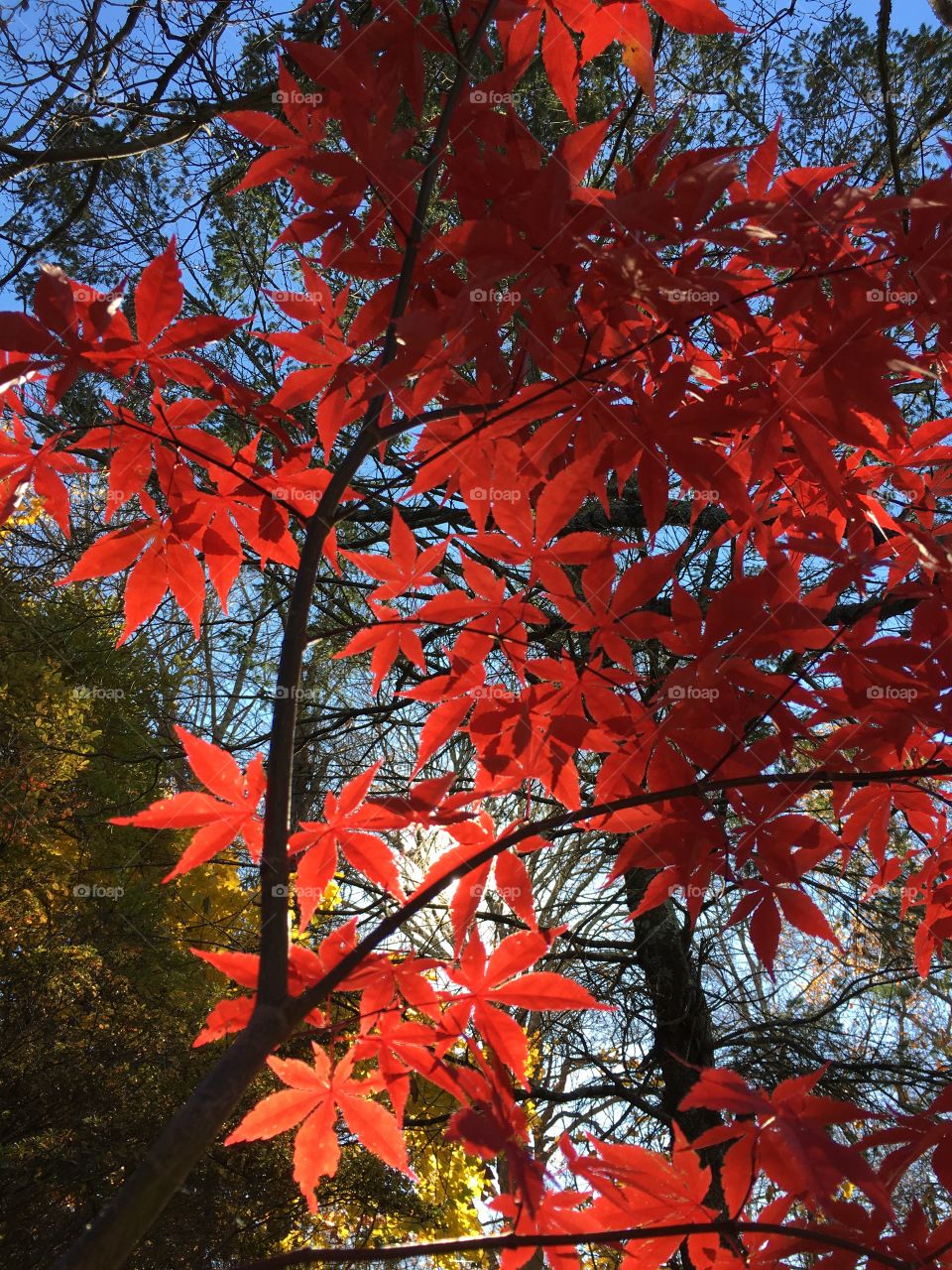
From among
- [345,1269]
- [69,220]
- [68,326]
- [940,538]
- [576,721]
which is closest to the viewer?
[68,326]

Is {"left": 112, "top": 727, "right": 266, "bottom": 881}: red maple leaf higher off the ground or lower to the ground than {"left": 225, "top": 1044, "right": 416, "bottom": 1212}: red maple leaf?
higher

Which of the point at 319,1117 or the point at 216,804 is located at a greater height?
the point at 216,804

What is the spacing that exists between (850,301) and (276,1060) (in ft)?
3.07

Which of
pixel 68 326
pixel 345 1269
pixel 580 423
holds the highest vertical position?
pixel 580 423

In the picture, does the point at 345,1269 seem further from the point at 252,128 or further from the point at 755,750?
the point at 252,128

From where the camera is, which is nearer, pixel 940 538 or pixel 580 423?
pixel 580 423

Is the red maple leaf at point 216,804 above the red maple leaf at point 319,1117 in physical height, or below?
above

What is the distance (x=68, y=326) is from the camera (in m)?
0.80

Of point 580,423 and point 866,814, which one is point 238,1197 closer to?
point 866,814

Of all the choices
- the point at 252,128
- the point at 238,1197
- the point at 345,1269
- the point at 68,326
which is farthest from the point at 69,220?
the point at 345,1269

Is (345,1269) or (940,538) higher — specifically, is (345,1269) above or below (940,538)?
below

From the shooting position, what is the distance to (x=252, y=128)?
0.98m

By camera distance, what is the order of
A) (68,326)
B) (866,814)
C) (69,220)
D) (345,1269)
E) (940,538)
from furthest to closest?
(345,1269)
(69,220)
(866,814)
(940,538)
(68,326)

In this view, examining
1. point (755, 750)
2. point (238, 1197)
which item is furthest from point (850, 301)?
point (238, 1197)
